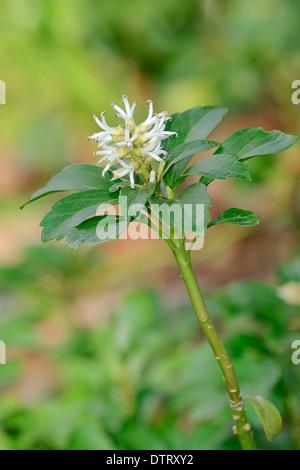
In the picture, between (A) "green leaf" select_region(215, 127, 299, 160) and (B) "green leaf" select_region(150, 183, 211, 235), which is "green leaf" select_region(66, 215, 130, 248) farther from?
(A) "green leaf" select_region(215, 127, 299, 160)

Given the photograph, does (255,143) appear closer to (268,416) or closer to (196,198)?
(196,198)

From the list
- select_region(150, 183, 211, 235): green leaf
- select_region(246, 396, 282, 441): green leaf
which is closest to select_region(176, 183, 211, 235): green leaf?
select_region(150, 183, 211, 235): green leaf

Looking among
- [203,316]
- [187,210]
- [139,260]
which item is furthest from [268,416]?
[139,260]

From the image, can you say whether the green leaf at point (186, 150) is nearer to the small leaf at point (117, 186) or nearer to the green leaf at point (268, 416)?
the small leaf at point (117, 186)

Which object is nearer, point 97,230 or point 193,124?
point 97,230

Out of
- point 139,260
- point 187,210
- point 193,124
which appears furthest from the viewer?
point 139,260

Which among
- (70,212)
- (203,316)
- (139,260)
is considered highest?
(70,212)

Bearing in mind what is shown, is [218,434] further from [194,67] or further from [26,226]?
[194,67]
